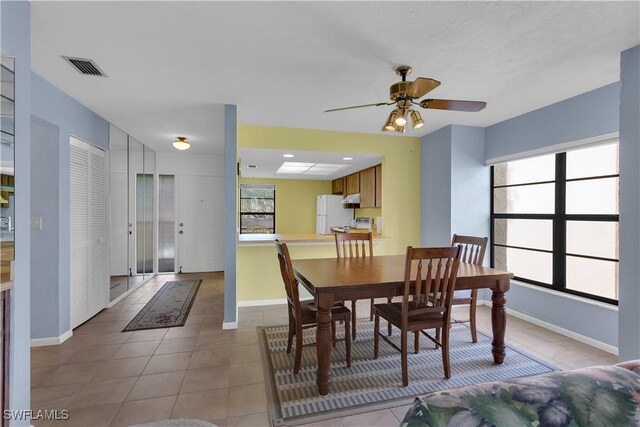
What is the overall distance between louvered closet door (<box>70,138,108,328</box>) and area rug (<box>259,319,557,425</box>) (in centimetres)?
210

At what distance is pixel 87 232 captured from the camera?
10.7ft

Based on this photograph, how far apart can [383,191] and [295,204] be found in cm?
325

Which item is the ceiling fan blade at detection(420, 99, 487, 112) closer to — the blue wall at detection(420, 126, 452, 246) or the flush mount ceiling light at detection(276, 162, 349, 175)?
the blue wall at detection(420, 126, 452, 246)

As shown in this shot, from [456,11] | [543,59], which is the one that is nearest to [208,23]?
[456,11]

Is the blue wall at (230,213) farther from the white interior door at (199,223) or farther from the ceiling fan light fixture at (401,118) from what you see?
the white interior door at (199,223)

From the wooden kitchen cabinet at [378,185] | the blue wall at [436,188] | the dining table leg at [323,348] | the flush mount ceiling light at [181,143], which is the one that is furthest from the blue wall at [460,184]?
the flush mount ceiling light at [181,143]

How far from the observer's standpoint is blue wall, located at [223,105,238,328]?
10.3ft

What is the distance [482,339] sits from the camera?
2.85m

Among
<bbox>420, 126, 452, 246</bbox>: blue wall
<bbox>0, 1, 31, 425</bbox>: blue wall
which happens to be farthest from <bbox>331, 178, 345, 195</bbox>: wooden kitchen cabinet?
<bbox>0, 1, 31, 425</bbox>: blue wall

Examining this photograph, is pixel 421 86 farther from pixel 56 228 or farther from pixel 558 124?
pixel 56 228

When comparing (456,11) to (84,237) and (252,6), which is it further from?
(84,237)

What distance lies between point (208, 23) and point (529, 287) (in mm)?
4109

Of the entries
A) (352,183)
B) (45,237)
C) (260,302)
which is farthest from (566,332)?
(45,237)

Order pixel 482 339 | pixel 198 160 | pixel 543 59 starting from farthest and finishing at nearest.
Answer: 1. pixel 198 160
2. pixel 482 339
3. pixel 543 59
